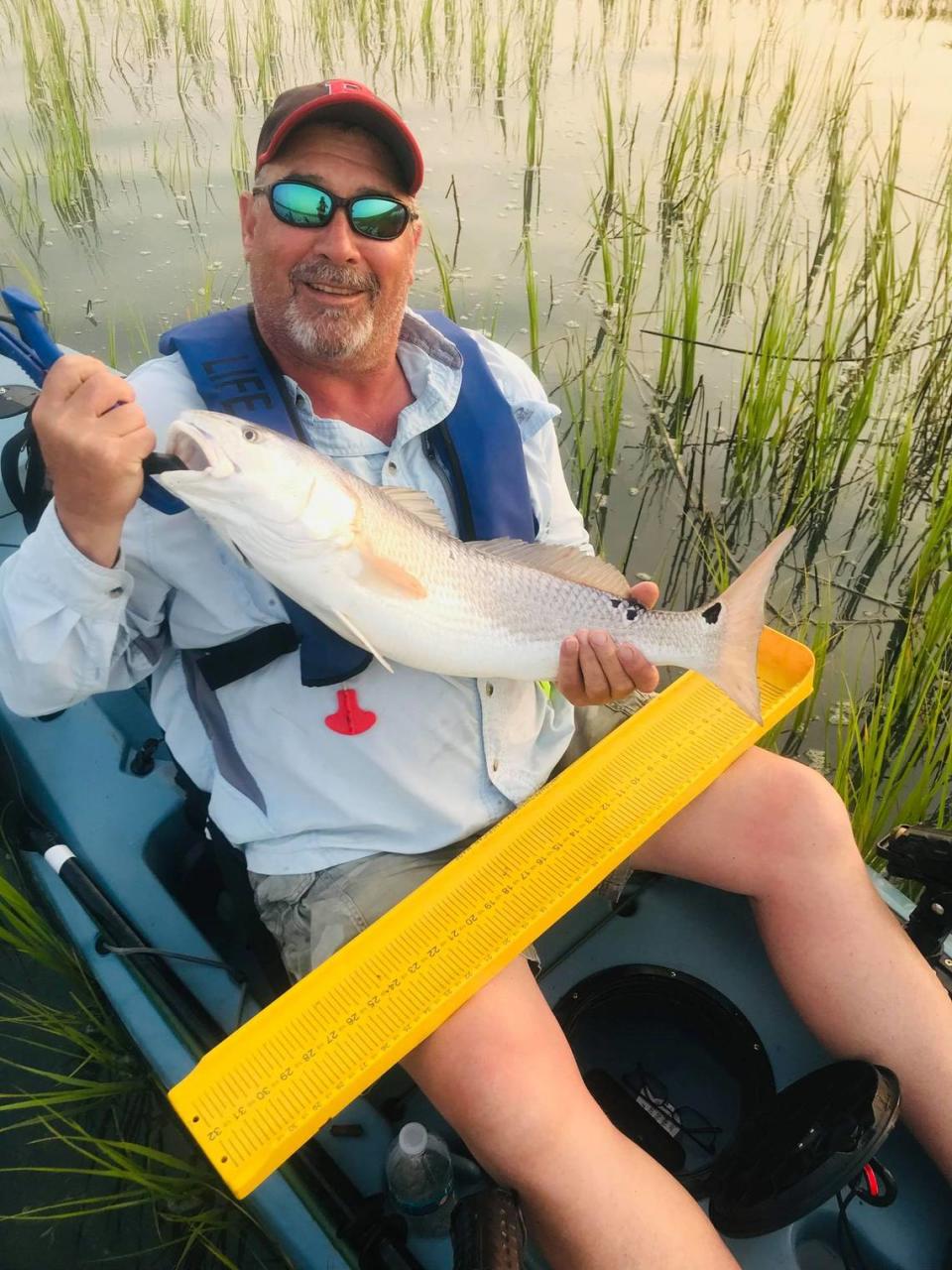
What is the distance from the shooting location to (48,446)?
148cm

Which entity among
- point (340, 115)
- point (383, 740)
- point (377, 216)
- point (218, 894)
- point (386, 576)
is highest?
point (340, 115)

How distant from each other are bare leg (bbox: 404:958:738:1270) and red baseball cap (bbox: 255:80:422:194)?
209cm

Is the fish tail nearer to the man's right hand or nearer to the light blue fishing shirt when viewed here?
the light blue fishing shirt

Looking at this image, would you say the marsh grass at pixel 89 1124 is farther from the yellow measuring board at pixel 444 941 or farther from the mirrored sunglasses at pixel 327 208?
the mirrored sunglasses at pixel 327 208

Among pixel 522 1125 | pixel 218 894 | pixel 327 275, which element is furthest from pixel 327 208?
pixel 522 1125

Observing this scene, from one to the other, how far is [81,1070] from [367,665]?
1621 millimetres

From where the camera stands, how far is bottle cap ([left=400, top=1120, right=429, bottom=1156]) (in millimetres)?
1759

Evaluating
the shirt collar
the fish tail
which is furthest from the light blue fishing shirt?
the fish tail

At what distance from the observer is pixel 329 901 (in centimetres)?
200

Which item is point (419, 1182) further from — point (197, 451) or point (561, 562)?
point (197, 451)

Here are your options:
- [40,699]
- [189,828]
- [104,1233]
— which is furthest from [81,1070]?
[40,699]

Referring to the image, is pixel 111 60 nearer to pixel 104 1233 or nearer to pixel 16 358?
pixel 16 358

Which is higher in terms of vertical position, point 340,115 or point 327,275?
point 340,115

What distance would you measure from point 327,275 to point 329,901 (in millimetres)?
1538
